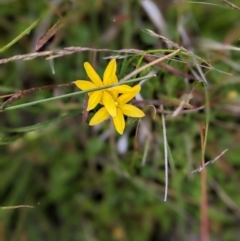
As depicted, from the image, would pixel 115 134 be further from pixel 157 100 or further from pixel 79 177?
pixel 157 100

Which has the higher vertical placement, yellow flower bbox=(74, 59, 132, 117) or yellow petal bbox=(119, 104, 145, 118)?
yellow flower bbox=(74, 59, 132, 117)

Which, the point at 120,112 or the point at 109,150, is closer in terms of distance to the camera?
the point at 120,112

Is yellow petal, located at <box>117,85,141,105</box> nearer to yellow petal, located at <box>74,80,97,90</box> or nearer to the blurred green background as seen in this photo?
yellow petal, located at <box>74,80,97,90</box>

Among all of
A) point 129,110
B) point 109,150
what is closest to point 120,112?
point 129,110

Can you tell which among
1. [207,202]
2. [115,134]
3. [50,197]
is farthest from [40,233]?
[207,202]

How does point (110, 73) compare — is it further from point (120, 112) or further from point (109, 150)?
point (109, 150)

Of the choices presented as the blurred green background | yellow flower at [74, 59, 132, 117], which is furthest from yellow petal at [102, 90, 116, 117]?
the blurred green background

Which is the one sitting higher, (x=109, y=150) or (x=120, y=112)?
(x=120, y=112)
